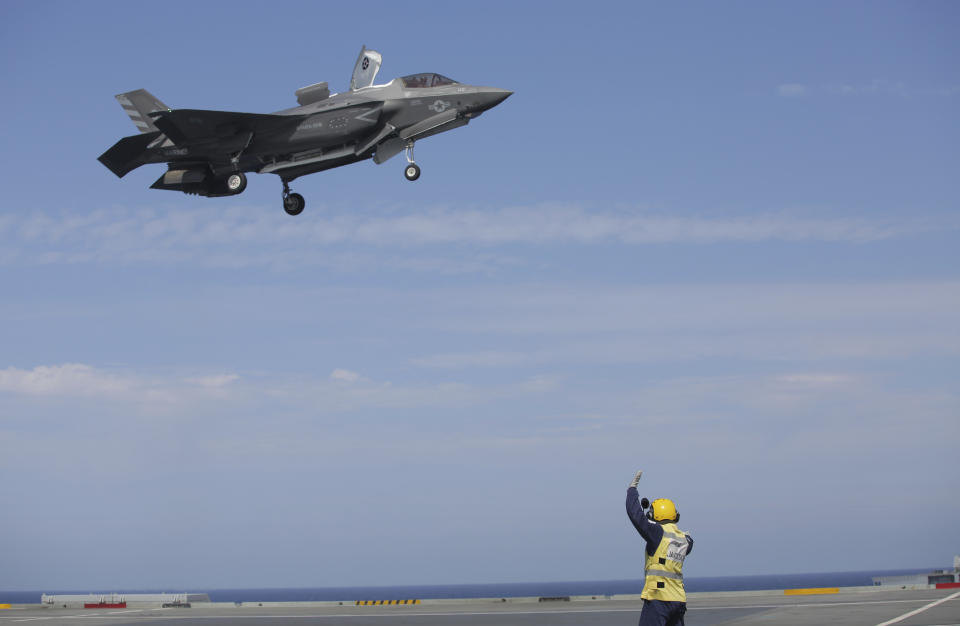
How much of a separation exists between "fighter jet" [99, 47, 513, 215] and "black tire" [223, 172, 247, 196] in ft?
0.10

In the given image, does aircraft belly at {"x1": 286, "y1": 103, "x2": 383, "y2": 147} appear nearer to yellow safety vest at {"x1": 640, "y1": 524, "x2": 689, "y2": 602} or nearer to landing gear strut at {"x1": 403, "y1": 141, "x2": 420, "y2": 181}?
landing gear strut at {"x1": 403, "y1": 141, "x2": 420, "y2": 181}

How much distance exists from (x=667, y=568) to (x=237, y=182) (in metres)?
22.1

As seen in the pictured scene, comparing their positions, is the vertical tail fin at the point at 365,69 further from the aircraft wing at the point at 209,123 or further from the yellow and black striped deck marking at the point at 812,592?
the yellow and black striped deck marking at the point at 812,592

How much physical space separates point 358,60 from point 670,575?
76.9 ft

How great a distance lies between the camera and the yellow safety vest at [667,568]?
10500 millimetres

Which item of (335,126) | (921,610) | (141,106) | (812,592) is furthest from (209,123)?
(812,592)

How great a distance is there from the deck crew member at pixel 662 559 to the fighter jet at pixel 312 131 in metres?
18.4

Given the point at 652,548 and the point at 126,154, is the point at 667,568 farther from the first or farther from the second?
the point at 126,154

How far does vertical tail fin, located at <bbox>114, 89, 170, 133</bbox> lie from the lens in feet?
105

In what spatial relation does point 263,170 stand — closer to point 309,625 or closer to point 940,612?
point 309,625

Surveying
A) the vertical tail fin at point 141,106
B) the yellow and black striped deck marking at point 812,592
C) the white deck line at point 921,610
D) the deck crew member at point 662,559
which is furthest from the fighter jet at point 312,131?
the deck crew member at point 662,559

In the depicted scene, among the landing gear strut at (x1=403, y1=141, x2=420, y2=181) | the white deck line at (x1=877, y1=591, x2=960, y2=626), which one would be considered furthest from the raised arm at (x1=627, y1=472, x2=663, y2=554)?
the landing gear strut at (x1=403, y1=141, x2=420, y2=181)

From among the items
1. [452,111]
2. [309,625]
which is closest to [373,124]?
[452,111]

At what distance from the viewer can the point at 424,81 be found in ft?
93.0
